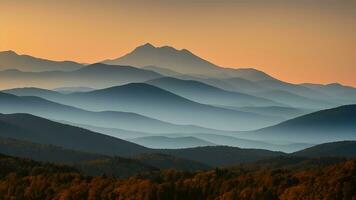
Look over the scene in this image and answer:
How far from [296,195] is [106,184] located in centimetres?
2843

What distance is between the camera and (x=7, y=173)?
12488 cm

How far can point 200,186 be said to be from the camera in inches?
3888

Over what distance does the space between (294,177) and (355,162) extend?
7.21 meters

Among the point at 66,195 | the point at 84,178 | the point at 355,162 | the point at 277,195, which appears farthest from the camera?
the point at 84,178

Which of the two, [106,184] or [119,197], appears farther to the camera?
[106,184]

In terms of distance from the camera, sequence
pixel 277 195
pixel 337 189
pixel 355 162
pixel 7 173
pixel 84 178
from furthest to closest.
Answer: pixel 7 173 < pixel 84 178 < pixel 355 162 < pixel 277 195 < pixel 337 189

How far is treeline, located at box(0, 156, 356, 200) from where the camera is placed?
85.1m

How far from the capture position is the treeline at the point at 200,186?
85.1 meters

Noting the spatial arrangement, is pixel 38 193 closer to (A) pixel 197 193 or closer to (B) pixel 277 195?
(A) pixel 197 193

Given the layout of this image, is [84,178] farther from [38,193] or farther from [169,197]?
[169,197]

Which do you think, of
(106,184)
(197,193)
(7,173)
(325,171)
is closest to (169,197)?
(197,193)

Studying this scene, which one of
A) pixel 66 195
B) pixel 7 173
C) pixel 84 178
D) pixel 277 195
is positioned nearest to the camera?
pixel 277 195

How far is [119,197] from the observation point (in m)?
97.8

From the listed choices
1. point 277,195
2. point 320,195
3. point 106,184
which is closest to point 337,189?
point 320,195
